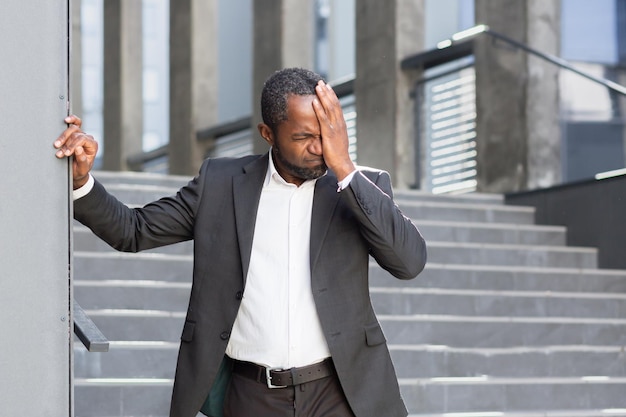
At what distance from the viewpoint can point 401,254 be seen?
300 cm

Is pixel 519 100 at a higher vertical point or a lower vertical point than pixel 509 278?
higher

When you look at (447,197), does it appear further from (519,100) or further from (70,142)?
(70,142)

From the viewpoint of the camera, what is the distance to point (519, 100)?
1098 cm

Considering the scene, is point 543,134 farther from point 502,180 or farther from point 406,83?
point 406,83

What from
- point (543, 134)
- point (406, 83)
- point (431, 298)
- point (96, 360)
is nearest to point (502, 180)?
point (543, 134)

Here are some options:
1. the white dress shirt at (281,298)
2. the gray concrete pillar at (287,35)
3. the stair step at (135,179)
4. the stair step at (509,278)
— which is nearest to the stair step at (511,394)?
the stair step at (509,278)

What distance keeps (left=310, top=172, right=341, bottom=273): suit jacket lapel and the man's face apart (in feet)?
0.39

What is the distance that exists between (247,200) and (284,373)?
0.46 meters

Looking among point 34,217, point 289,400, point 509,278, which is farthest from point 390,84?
point 34,217

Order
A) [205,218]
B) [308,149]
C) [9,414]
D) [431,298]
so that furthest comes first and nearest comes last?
1. [431,298]
2. [205,218]
3. [308,149]
4. [9,414]

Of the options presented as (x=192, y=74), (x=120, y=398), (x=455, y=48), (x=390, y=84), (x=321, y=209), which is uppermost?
(x=192, y=74)

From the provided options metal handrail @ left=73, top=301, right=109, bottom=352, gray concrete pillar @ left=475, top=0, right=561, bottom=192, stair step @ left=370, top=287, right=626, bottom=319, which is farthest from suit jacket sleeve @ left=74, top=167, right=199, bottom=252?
gray concrete pillar @ left=475, top=0, right=561, bottom=192

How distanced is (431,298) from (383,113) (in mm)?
5256

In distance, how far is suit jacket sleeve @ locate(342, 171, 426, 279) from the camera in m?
2.97
